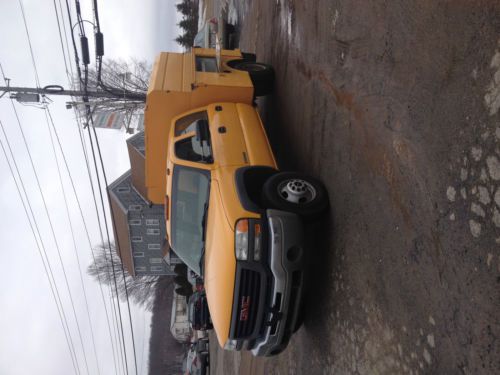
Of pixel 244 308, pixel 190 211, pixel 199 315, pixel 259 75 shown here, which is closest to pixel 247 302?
pixel 244 308

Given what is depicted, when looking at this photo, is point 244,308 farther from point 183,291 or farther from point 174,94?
point 183,291

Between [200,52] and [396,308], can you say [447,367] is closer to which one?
[396,308]

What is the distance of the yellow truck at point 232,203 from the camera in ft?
13.4

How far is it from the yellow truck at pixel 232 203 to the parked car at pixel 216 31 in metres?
6.23

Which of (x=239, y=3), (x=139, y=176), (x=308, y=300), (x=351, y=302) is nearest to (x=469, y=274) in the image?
(x=351, y=302)

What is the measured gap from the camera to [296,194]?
439cm

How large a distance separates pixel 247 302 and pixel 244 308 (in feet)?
0.27

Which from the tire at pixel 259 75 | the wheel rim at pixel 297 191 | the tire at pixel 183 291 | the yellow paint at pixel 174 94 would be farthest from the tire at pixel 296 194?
the tire at pixel 183 291

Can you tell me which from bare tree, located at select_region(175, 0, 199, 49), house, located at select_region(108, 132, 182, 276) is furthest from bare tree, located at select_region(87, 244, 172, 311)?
bare tree, located at select_region(175, 0, 199, 49)

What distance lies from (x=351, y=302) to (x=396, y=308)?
78 centimetres

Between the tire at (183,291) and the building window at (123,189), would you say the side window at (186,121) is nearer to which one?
the tire at (183,291)

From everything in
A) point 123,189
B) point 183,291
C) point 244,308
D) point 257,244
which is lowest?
point 183,291

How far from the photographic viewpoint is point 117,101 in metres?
14.1

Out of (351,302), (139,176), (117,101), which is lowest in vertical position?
(139,176)
